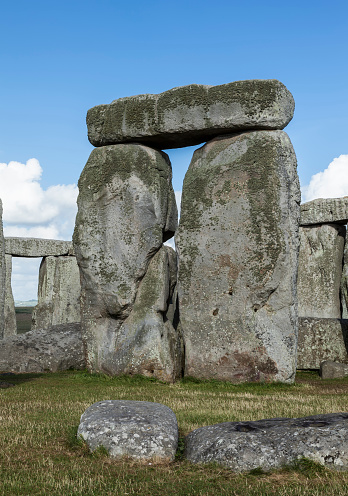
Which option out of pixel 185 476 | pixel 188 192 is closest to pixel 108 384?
pixel 188 192

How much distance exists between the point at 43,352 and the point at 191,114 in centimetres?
477

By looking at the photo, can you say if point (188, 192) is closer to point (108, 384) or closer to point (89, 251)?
point (89, 251)

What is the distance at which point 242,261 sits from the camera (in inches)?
372

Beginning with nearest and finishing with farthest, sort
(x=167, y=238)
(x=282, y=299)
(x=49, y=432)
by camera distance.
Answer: (x=49, y=432), (x=282, y=299), (x=167, y=238)

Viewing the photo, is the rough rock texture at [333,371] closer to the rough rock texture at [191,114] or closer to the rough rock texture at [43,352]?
the rough rock texture at [191,114]

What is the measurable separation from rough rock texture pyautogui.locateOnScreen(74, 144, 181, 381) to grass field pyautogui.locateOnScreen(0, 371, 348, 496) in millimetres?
663

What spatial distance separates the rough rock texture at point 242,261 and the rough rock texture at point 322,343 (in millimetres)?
2593

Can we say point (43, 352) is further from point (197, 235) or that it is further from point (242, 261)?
point (242, 261)

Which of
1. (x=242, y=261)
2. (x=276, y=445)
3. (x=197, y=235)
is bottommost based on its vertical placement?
(x=276, y=445)

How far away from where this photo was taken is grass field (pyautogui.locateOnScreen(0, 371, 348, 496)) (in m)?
4.05

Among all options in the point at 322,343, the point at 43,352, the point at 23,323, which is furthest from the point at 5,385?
the point at 23,323

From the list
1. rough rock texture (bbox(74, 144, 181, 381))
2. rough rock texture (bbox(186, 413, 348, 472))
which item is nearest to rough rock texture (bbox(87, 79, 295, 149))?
rough rock texture (bbox(74, 144, 181, 381))

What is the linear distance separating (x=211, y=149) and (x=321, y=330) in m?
4.22

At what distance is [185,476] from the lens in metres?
4.31
